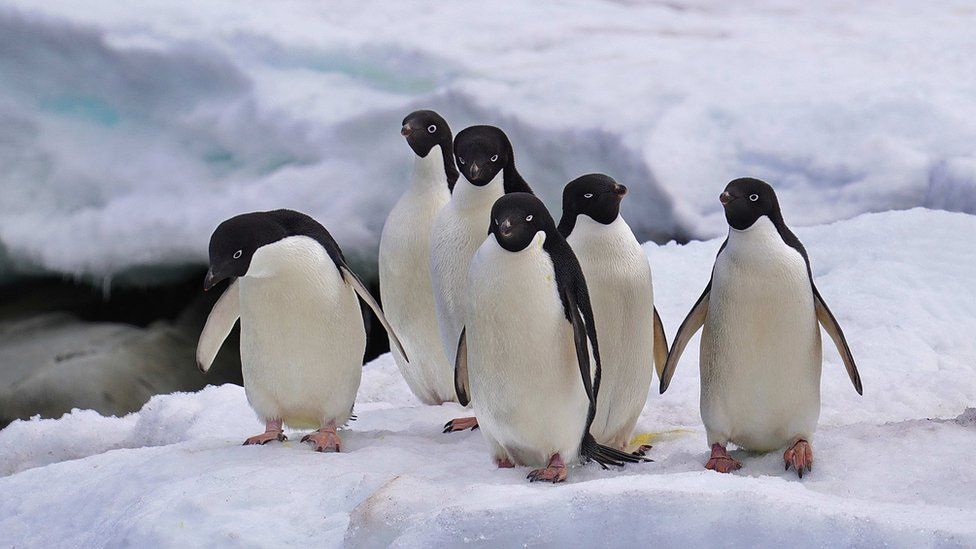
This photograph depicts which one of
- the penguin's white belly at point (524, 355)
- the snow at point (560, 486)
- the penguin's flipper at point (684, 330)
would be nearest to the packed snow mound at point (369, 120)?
the snow at point (560, 486)

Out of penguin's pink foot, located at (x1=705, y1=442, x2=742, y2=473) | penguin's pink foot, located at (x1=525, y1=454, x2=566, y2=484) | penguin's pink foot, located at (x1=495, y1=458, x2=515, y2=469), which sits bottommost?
penguin's pink foot, located at (x1=495, y1=458, x2=515, y2=469)

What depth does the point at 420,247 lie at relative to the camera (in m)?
2.61

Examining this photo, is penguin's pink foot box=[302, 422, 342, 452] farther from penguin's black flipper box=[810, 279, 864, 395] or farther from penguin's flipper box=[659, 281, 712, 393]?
penguin's black flipper box=[810, 279, 864, 395]

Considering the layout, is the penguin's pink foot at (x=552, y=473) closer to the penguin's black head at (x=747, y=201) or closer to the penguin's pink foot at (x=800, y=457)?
the penguin's pink foot at (x=800, y=457)

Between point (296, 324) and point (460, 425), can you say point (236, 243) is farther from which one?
point (460, 425)

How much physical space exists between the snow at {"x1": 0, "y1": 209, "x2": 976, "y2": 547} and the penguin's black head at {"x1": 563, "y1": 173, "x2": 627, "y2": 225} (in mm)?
483

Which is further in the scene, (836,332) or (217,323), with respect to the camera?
(217,323)

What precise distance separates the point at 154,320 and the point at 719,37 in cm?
280

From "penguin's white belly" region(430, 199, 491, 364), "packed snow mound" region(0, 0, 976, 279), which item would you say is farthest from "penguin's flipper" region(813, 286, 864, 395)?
"packed snow mound" region(0, 0, 976, 279)

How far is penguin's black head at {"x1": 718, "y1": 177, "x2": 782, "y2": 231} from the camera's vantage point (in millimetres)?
2004

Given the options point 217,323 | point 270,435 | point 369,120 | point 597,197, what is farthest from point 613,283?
point 369,120

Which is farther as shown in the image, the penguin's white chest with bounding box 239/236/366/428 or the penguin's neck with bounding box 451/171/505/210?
the penguin's neck with bounding box 451/171/505/210

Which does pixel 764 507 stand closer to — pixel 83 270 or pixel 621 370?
pixel 621 370

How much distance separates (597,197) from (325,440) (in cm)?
73
